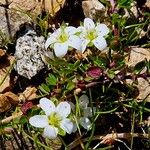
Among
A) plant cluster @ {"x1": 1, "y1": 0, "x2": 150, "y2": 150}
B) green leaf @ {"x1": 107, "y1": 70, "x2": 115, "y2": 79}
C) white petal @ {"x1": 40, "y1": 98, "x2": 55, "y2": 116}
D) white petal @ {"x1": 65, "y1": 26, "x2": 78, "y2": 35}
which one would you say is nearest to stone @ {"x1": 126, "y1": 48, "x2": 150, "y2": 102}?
plant cluster @ {"x1": 1, "y1": 0, "x2": 150, "y2": 150}

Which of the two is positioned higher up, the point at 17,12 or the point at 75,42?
the point at 17,12

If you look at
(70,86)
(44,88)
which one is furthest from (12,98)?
(70,86)

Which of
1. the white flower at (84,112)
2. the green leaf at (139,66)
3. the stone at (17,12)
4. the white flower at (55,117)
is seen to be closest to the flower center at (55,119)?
the white flower at (55,117)

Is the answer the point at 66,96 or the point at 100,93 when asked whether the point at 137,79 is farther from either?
the point at 66,96

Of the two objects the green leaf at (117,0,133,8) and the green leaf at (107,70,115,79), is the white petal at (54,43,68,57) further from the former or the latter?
the green leaf at (117,0,133,8)

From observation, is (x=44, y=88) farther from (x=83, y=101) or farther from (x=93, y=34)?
(x=93, y=34)

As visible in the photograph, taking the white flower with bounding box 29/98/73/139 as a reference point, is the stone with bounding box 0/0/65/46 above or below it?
above
